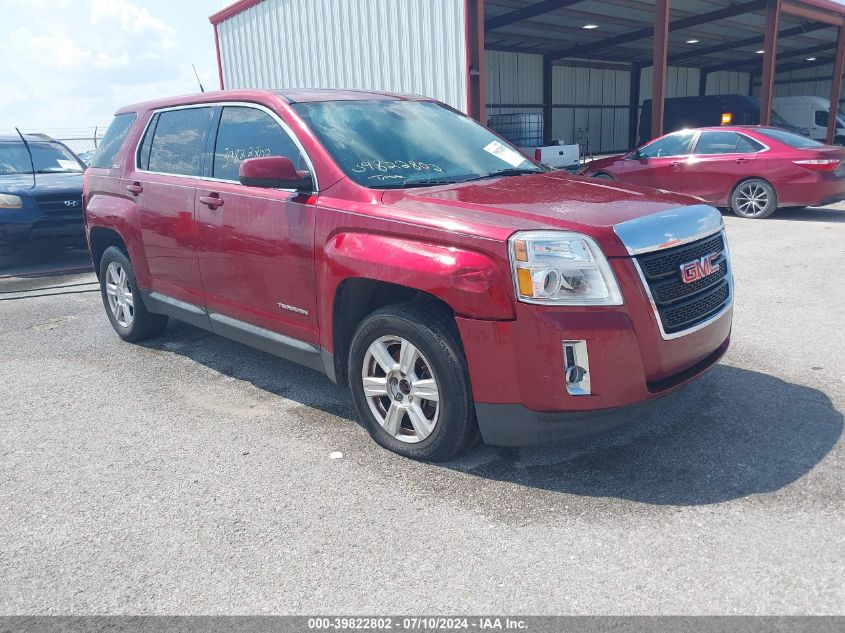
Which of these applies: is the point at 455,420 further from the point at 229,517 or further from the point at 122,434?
the point at 122,434

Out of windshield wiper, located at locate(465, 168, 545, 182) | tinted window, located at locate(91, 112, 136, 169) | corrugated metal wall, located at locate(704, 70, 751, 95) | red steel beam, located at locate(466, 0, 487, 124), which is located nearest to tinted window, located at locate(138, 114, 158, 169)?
tinted window, located at locate(91, 112, 136, 169)

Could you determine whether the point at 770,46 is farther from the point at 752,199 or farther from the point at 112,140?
the point at 112,140

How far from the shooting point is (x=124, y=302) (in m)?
5.71

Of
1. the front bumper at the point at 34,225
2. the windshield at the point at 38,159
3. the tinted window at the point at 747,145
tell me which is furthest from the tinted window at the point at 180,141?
the tinted window at the point at 747,145

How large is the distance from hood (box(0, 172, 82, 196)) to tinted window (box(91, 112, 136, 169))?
4.06 metres

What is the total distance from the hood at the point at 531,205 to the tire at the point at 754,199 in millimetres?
8186

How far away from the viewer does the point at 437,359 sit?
3221 millimetres

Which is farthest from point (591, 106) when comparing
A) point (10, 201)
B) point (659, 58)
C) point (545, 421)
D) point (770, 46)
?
point (545, 421)

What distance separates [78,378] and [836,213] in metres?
11.4

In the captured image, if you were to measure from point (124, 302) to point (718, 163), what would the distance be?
9.32 meters

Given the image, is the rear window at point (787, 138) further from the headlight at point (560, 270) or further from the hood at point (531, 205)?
the headlight at point (560, 270)

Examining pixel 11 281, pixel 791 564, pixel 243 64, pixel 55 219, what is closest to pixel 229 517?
pixel 791 564

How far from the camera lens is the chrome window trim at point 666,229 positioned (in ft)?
10.2

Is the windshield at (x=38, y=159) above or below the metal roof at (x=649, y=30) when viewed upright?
below
